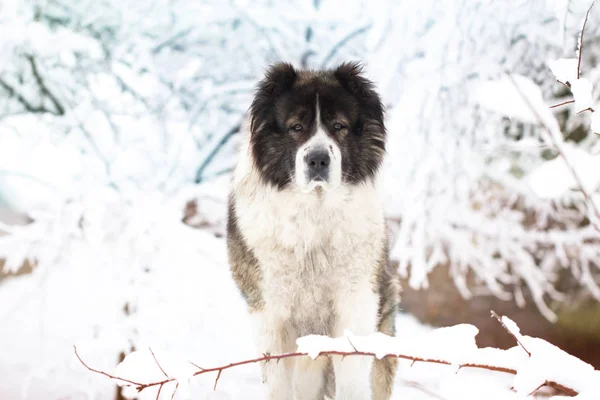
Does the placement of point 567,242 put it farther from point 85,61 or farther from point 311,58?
point 85,61

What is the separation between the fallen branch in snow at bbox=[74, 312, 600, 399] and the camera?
2.57 feet

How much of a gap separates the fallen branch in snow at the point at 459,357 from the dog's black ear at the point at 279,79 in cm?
183

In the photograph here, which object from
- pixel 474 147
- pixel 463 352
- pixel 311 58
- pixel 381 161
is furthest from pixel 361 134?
pixel 311 58

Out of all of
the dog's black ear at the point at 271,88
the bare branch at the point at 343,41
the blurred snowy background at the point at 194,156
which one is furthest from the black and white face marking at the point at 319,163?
the bare branch at the point at 343,41

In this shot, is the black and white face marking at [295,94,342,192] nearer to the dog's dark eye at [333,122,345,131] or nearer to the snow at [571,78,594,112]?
the dog's dark eye at [333,122,345,131]

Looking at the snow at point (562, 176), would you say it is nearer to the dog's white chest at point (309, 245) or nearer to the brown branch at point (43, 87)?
the dog's white chest at point (309, 245)

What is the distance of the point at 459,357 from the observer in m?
0.83

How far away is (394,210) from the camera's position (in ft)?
18.1

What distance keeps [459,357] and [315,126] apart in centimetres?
170

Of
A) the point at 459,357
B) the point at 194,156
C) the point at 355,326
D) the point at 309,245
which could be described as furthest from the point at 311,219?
the point at 194,156

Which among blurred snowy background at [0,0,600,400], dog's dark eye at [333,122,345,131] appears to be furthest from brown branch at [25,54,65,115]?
dog's dark eye at [333,122,345,131]

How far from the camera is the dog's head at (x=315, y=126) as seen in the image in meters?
2.39

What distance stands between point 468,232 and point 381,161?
3.23 m

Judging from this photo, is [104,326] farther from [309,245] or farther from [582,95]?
[582,95]
